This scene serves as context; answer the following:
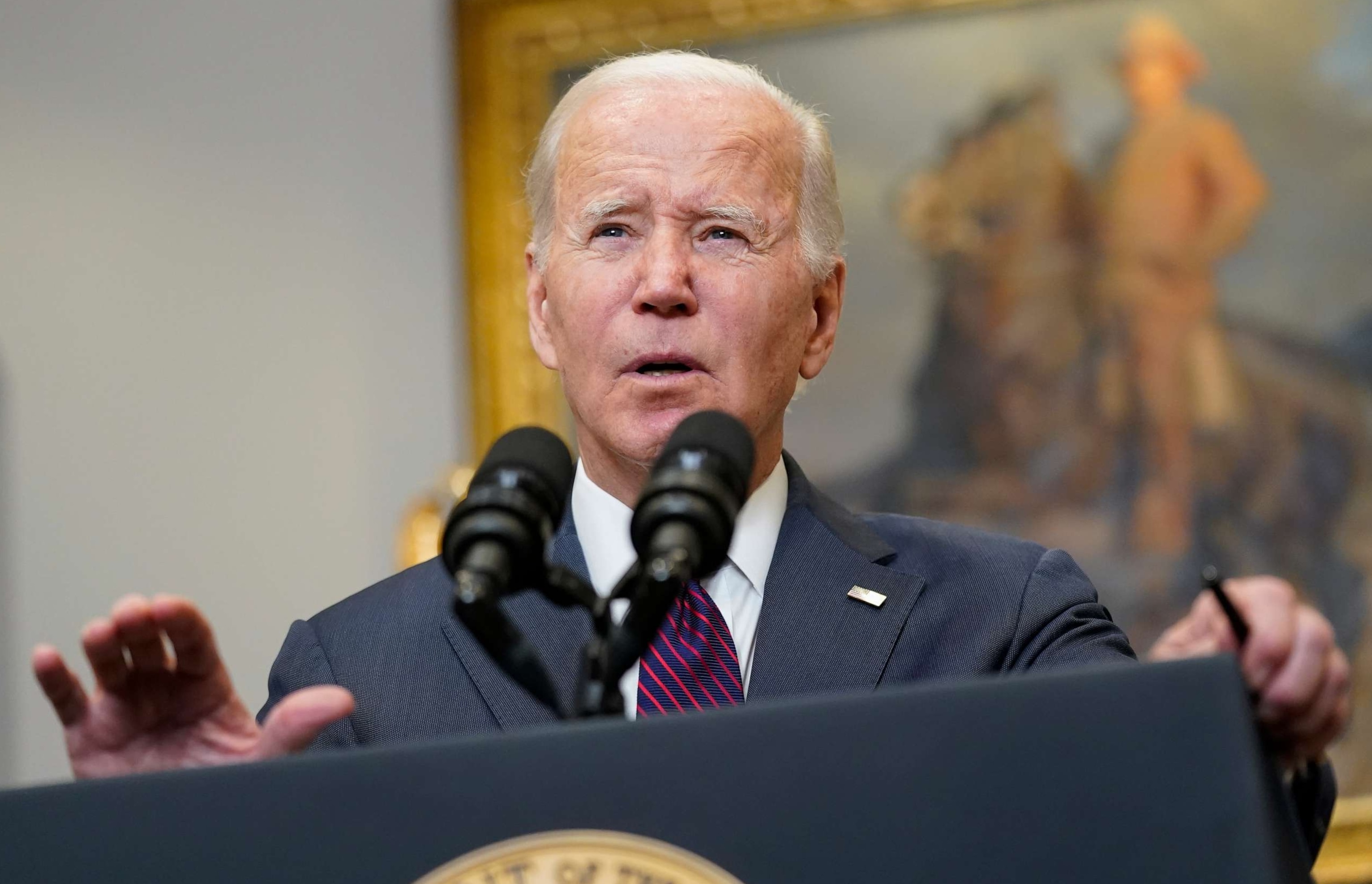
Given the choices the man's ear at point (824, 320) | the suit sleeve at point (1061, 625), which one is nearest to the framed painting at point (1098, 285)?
the man's ear at point (824, 320)

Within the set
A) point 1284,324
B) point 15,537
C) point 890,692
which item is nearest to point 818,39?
point 1284,324

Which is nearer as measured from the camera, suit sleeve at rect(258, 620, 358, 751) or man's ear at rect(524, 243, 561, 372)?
suit sleeve at rect(258, 620, 358, 751)

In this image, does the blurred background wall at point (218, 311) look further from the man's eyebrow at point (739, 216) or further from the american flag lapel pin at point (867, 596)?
the american flag lapel pin at point (867, 596)

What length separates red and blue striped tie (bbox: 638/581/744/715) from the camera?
2.04 m

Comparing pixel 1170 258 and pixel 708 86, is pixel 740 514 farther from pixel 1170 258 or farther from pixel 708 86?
pixel 1170 258

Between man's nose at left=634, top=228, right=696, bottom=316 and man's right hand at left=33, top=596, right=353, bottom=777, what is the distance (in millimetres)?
812

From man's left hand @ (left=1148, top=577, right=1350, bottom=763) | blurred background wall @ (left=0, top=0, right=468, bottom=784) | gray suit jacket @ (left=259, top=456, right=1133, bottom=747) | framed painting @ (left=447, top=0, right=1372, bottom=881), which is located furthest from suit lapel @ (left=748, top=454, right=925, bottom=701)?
blurred background wall @ (left=0, top=0, right=468, bottom=784)

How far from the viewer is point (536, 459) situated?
148cm

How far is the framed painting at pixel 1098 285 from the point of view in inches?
182

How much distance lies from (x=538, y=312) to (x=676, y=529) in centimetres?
132

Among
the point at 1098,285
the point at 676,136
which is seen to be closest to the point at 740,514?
the point at 676,136

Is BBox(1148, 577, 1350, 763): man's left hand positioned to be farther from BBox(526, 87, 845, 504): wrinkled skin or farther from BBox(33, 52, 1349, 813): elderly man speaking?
BBox(526, 87, 845, 504): wrinkled skin

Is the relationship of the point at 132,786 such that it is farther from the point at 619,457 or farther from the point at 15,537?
the point at 15,537

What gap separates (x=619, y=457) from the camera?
2389mm
